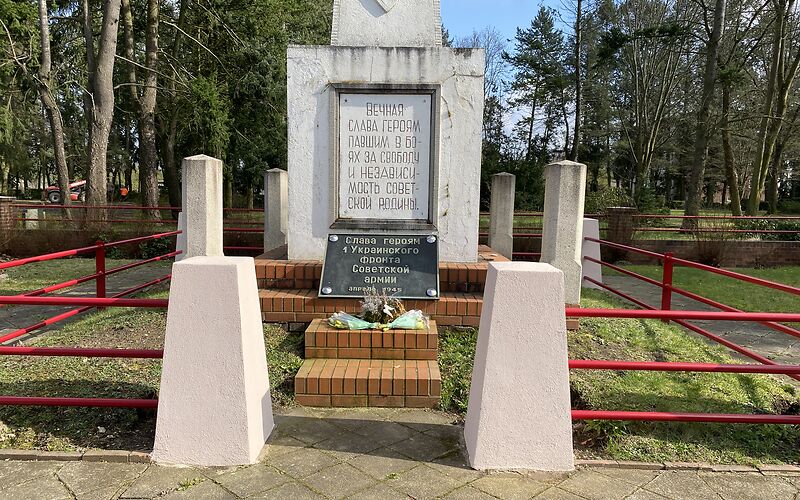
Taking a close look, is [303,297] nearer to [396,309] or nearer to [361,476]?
[396,309]

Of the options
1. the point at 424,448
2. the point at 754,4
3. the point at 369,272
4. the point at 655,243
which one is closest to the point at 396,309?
the point at 369,272

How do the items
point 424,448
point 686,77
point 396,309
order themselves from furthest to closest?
point 686,77, point 396,309, point 424,448

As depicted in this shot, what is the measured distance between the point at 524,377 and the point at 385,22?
4240 millimetres

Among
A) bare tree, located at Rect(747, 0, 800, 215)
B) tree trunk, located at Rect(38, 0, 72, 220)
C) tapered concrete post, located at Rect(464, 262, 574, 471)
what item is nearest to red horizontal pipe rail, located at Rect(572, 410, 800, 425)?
tapered concrete post, located at Rect(464, 262, 574, 471)

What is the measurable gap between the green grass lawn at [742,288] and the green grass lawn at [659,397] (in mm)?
3481

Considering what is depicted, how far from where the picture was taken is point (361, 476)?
2.83 meters

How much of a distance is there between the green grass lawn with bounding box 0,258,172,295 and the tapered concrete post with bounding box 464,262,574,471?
8427mm

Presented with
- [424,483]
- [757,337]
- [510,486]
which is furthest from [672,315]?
[757,337]

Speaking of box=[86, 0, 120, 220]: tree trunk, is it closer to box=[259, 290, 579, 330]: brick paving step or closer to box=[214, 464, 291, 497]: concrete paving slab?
box=[259, 290, 579, 330]: brick paving step

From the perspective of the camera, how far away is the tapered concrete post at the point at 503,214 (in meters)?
8.72

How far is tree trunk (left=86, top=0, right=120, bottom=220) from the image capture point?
14.4m

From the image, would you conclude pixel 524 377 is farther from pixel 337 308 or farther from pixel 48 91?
pixel 48 91

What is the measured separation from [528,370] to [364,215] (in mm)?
3063

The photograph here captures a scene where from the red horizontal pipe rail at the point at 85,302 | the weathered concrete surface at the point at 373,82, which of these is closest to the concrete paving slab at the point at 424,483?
the red horizontal pipe rail at the point at 85,302
